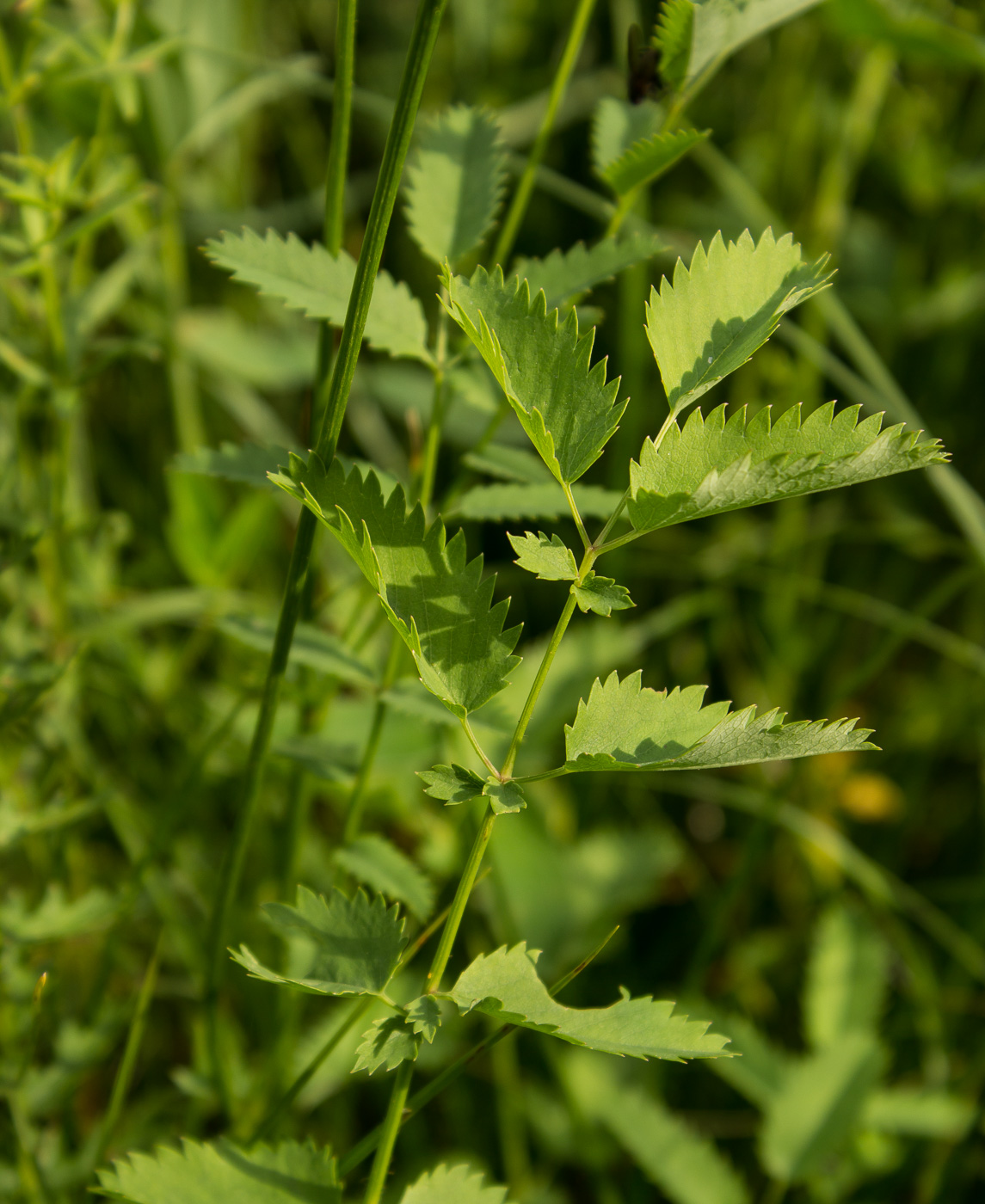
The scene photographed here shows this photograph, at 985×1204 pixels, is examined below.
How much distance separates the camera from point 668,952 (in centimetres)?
123

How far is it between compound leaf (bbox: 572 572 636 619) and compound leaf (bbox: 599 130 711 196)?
0.25 metres

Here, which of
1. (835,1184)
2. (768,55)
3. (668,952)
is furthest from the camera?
(768,55)

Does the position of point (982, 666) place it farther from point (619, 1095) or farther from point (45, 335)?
point (45, 335)

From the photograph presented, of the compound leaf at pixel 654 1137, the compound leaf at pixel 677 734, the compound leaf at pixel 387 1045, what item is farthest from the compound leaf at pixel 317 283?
the compound leaf at pixel 654 1137

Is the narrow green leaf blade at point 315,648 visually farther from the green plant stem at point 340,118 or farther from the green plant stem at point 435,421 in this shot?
the green plant stem at point 340,118

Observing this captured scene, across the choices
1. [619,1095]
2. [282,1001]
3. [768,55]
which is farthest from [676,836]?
[768,55]

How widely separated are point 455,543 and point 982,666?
736 mm

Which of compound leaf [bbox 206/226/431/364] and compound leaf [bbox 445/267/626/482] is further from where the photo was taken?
compound leaf [bbox 206/226/431/364]

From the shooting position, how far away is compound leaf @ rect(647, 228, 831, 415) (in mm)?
467

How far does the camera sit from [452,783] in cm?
45

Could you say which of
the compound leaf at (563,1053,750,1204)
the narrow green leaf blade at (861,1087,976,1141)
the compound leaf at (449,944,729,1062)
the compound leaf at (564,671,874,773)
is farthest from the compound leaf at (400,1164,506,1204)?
the narrow green leaf blade at (861,1087,976,1141)

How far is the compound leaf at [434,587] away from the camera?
463 mm

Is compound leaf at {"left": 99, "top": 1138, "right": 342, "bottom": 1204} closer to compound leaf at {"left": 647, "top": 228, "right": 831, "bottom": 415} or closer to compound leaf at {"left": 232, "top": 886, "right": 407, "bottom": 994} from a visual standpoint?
compound leaf at {"left": 232, "top": 886, "right": 407, "bottom": 994}

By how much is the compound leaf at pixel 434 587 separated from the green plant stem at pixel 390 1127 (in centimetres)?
18
